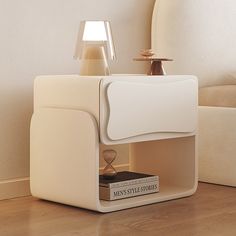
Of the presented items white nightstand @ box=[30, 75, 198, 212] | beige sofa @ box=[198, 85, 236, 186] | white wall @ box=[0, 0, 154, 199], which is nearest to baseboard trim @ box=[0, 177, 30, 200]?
white wall @ box=[0, 0, 154, 199]

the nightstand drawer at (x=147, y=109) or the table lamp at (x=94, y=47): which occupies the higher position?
the table lamp at (x=94, y=47)

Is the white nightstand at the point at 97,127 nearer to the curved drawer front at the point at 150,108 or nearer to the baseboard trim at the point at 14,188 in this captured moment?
the curved drawer front at the point at 150,108

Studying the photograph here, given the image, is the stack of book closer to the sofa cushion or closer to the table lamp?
the table lamp

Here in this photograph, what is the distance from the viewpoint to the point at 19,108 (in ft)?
8.04

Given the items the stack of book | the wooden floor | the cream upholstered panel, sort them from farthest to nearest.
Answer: the cream upholstered panel
the stack of book
the wooden floor

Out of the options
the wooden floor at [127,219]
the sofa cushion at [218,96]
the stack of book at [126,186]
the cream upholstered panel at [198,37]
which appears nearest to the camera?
the wooden floor at [127,219]

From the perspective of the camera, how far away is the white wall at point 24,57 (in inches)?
94.4

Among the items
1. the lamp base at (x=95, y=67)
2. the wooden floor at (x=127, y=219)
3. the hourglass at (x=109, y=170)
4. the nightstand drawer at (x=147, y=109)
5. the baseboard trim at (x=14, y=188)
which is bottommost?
the wooden floor at (x=127, y=219)

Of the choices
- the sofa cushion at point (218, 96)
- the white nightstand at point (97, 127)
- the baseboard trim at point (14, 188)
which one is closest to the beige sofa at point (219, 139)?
the sofa cushion at point (218, 96)

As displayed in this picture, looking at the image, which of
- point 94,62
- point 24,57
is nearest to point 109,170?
point 94,62

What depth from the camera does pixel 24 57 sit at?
2459 mm

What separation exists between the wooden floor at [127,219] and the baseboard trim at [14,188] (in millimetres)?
38

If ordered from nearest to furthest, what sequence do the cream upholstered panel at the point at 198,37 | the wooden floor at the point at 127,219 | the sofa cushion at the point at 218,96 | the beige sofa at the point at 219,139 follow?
the wooden floor at the point at 127,219
the beige sofa at the point at 219,139
the sofa cushion at the point at 218,96
the cream upholstered panel at the point at 198,37

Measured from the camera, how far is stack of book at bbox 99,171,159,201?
2.26 meters
